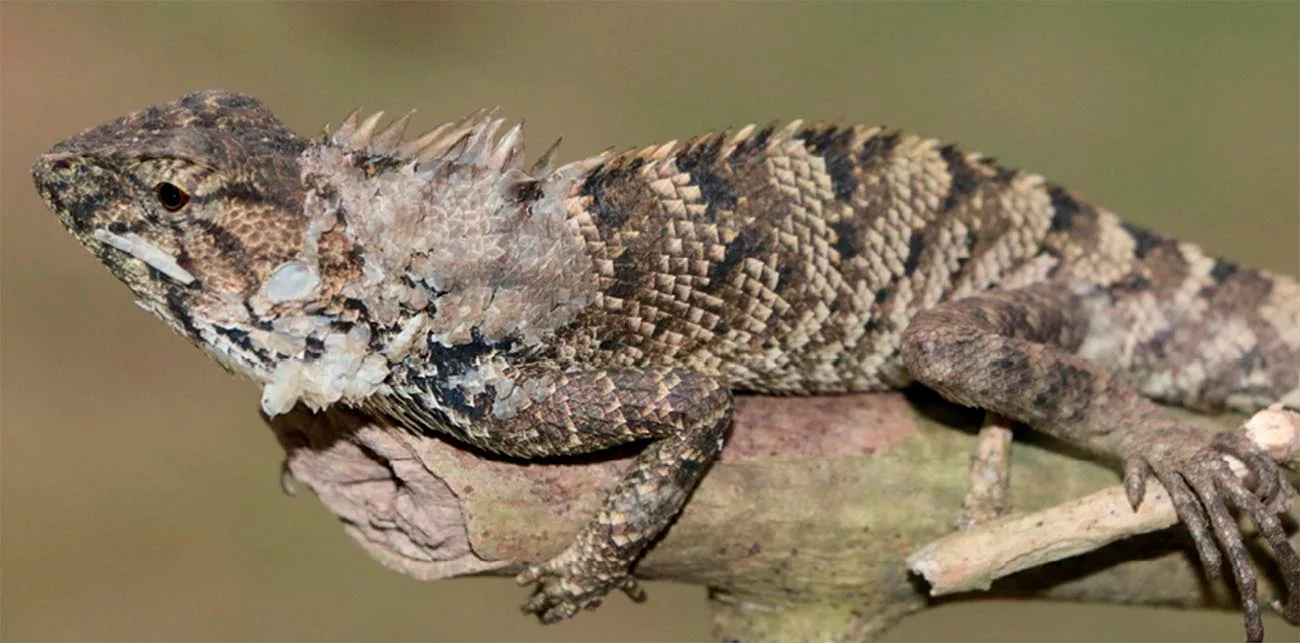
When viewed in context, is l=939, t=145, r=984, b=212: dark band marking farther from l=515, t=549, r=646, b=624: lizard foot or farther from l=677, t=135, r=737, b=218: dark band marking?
l=515, t=549, r=646, b=624: lizard foot

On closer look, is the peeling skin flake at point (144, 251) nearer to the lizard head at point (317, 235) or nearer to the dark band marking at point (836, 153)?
the lizard head at point (317, 235)

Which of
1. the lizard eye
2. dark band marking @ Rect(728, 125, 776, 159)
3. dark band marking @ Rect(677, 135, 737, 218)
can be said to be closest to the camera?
the lizard eye

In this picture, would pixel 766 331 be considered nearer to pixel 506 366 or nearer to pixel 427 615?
pixel 506 366

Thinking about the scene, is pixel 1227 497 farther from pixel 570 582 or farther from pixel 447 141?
pixel 447 141

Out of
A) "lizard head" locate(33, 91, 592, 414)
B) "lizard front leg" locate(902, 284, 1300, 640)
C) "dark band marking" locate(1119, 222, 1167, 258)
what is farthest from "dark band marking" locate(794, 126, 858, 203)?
"dark band marking" locate(1119, 222, 1167, 258)

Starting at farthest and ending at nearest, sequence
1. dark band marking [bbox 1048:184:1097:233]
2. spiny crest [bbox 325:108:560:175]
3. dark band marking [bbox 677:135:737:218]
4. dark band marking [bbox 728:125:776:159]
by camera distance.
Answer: dark band marking [bbox 1048:184:1097:233], dark band marking [bbox 728:125:776:159], dark band marking [bbox 677:135:737:218], spiny crest [bbox 325:108:560:175]

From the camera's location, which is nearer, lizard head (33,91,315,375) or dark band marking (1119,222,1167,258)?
lizard head (33,91,315,375)

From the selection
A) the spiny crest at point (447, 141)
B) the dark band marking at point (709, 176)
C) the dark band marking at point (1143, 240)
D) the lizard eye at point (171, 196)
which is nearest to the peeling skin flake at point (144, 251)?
the lizard eye at point (171, 196)

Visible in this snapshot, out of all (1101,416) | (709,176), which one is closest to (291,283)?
(709,176)
